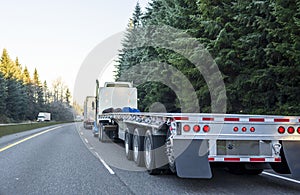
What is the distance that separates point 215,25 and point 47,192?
12893 millimetres

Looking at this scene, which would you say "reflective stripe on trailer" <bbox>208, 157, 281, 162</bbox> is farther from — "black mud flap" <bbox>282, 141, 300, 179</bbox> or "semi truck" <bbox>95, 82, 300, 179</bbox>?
"black mud flap" <bbox>282, 141, 300, 179</bbox>

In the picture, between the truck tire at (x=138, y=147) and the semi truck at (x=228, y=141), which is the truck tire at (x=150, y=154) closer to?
the truck tire at (x=138, y=147)

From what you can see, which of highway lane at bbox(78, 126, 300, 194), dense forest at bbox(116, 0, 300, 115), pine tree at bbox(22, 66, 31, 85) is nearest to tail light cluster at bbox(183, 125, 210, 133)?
highway lane at bbox(78, 126, 300, 194)

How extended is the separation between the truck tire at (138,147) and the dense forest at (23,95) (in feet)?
195

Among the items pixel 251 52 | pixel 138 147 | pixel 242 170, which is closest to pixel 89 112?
pixel 251 52

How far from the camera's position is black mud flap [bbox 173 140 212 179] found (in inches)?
250

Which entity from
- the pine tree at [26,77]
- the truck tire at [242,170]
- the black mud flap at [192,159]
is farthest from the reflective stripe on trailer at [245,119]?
the pine tree at [26,77]

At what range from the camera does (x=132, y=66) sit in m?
35.5

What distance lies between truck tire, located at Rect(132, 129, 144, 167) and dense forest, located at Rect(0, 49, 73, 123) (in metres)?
59.3

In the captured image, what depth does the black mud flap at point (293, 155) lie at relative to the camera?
259 inches

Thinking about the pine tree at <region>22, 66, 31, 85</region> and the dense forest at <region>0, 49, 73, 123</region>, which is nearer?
the dense forest at <region>0, 49, 73, 123</region>

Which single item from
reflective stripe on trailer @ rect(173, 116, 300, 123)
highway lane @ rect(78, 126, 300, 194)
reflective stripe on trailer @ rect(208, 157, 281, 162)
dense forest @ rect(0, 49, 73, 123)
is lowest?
highway lane @ rect(78, 126, 300, 194)

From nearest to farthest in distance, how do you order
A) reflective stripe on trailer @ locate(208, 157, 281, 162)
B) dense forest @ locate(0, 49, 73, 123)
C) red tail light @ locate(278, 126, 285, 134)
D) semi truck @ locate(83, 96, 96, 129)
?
reflective stripe on trailer @ locate(208, 157, 281, 162), red tail light @ locate(278, 126, 285, 134), semi truck @ locate(83, 96, 96, 129), dense forest @ locate(0, 49, 73, 123)

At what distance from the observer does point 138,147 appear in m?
9.39
